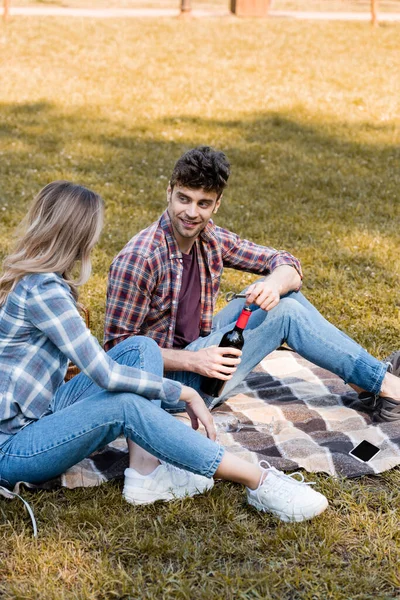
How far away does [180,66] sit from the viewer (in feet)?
45.2

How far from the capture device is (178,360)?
13.0 feet

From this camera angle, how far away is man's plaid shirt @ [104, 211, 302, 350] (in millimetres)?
4004

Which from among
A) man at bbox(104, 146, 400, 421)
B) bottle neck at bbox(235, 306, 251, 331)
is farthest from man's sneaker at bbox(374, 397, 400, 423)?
bottle neck at bbox(235, 306, 251, 331)

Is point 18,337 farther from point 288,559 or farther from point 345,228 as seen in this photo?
point 345,228

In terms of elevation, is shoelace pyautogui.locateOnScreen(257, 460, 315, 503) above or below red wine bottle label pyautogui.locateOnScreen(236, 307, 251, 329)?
below

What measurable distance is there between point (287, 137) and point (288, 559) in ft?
26.7

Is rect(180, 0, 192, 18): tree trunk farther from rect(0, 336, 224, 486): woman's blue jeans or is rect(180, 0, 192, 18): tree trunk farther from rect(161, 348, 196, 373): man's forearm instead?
rect(0, 336, 224, 486): woman's blue jeans

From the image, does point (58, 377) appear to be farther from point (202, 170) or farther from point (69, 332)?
point (202, 170)

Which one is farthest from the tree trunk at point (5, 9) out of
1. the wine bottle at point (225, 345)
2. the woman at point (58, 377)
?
the woman at point (58, 377)

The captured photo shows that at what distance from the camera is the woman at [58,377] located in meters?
3.30

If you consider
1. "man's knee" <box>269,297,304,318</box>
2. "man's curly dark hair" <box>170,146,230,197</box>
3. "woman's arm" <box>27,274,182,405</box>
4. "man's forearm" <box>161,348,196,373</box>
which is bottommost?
"man's forearm" <box>161,348,196,373</box>

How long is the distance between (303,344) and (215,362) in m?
0.59

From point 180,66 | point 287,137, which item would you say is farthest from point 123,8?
point 287,137

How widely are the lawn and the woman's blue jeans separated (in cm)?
26
